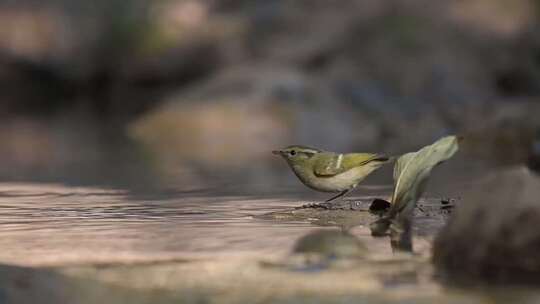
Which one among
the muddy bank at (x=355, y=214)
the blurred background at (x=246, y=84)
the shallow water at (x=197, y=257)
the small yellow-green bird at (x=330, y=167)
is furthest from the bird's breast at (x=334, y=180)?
the blurred background at (x=246, y=84)

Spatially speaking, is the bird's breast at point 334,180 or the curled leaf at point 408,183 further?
the bird's breast at point 334,180

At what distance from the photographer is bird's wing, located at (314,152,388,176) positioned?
6.24m

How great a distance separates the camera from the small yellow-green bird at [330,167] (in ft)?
20.5

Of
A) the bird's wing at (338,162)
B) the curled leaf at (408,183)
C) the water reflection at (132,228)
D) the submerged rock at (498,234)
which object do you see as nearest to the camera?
the submerged rock at (498,234)

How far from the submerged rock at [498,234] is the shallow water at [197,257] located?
0.43 ft

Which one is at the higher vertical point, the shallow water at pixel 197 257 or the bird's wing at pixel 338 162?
the bird's wing at pixel 338 162

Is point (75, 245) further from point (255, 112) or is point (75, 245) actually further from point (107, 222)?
point (255, 112)

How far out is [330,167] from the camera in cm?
625

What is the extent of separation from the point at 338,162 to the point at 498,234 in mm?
2172

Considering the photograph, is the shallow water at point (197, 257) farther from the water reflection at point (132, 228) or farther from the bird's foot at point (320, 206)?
the bird's foot at point (320, 206)

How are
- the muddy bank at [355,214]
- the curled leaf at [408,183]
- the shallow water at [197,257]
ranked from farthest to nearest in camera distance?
the muddy bank at [355,214], the curled leaf at [408,183], the shallow water at [197,257]

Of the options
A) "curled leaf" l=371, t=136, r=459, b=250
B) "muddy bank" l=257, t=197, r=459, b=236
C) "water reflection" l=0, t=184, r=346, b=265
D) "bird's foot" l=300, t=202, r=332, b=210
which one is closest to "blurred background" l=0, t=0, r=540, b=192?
"water reflection" l=0, t=184, r=346, b=265

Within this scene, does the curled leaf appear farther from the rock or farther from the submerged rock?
the submerged rock

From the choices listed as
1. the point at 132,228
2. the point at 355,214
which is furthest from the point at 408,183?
the point at 132,228
